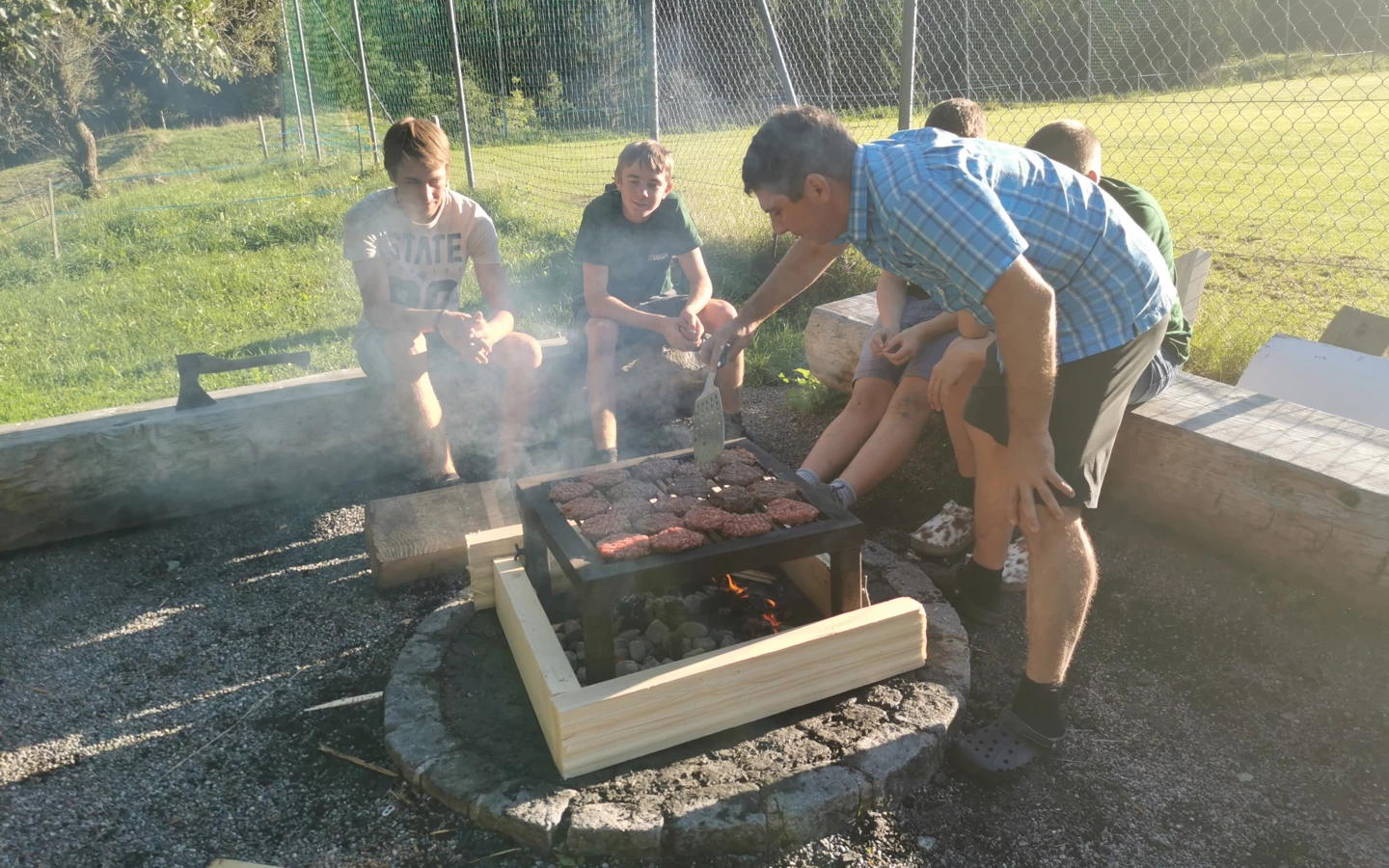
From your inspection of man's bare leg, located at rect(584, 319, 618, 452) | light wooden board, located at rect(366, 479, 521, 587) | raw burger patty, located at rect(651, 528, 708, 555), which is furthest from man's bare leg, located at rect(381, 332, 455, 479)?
raw burger patty, located at rect(651, 528, 708, 555)

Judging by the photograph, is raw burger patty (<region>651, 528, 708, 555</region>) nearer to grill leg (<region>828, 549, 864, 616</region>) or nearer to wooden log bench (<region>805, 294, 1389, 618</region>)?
grill leg (<region>828, 549, 864, 616</region>)

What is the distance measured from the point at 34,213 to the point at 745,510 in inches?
581

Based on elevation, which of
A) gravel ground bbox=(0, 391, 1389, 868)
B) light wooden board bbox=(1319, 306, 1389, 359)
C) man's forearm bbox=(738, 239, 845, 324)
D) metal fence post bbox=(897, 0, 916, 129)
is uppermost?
metal fence post bbox=(897, 0, 916, 129)

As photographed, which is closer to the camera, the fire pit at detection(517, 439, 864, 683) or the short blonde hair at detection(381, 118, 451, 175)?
the fire pit at detection(517, 439, 864, 683)

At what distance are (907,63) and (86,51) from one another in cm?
1879

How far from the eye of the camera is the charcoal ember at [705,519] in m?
2.39

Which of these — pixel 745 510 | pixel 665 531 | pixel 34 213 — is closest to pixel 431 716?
pixel 665 531

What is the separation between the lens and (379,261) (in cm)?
389

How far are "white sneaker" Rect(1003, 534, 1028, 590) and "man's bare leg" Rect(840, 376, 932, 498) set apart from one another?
0.54 m

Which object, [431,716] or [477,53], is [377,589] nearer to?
[431,716]

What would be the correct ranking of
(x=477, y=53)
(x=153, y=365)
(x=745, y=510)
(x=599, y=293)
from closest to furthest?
(x=745, y=510) → (x=599, y=293) → (x=153, y=365) → (x=477, y=53)

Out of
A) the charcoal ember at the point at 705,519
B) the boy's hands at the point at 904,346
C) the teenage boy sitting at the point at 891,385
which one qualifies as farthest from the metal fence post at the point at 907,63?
the charcoal ember at the point at 705,519

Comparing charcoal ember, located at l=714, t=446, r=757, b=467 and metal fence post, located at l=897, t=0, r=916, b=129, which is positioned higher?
metal fence post, located at l=897, t=0, r=916, b=129

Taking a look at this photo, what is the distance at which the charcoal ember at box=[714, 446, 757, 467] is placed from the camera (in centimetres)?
286
